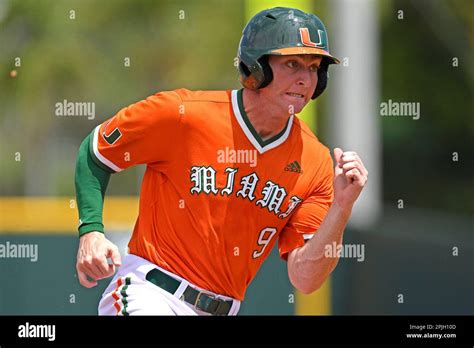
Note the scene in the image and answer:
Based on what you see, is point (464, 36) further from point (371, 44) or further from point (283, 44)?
point (283, 44)

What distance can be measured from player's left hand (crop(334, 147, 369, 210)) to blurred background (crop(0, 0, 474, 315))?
3.18 metres

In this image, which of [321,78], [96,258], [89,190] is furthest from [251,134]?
[96,258]

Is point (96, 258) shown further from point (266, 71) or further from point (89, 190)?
point (266, 71)

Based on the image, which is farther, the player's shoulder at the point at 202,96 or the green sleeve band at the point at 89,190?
the player's shoulder at the point at 202,96

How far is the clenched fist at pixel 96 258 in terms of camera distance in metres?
3.84

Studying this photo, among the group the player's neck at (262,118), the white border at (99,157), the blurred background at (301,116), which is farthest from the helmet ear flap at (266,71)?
the blurred background at (301,116)

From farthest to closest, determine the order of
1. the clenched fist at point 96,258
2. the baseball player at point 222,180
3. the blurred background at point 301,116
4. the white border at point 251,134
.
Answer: the blurred background at point 301,116 < the white border at point 251,134 < the baseball player at point 222,180 < the clenched fist at point 96,258

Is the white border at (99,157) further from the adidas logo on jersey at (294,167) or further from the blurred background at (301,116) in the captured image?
the blurred background at (301,116)

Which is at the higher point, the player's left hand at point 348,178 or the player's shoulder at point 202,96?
the player's shoulder at point 202,96

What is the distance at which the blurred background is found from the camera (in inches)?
284

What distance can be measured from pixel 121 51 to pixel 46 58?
65 centimetres

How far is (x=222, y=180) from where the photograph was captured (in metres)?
4.24

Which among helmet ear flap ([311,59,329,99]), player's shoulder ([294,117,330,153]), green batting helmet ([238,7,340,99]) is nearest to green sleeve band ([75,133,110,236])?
green batting helmet ([238,7,340,99])

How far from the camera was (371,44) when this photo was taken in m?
8.09
